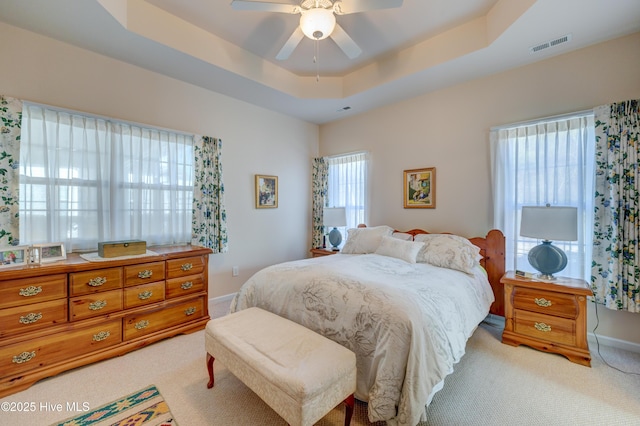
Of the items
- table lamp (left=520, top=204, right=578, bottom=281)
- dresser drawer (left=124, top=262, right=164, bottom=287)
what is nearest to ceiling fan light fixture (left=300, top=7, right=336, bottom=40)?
table lamp (left=520, top=204, right=578, bottom=281)

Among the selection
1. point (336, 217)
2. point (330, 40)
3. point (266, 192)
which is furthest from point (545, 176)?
point (266, 192)

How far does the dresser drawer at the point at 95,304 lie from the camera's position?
217 centimetres

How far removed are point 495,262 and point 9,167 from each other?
15.4 feet

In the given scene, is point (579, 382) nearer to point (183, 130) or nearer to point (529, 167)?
point (529, 167)

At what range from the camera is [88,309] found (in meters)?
2.23

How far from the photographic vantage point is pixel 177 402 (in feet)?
6.01

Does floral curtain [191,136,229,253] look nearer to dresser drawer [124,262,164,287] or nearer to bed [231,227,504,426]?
dresser drawer [124,262,164,287]

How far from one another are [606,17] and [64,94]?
4751 mm

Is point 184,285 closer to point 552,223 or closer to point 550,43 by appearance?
point 552,223

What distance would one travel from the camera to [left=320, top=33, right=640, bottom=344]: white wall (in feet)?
8.15

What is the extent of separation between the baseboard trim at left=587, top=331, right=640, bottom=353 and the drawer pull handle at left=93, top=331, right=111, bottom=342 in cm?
442

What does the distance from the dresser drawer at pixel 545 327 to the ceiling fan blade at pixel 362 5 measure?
2.83m

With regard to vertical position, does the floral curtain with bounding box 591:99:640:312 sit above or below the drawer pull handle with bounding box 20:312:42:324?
above

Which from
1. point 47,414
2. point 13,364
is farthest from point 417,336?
point 13,364
